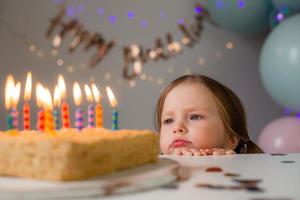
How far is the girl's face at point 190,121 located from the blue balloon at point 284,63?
3.03ft

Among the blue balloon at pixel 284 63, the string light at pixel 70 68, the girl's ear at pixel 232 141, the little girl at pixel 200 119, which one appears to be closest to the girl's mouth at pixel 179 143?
the little girl at pixel 200 119

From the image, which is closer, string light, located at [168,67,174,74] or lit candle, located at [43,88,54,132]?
lit candle, located at [43,88,54,132]

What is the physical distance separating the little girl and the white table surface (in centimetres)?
47

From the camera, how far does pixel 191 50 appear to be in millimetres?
3578

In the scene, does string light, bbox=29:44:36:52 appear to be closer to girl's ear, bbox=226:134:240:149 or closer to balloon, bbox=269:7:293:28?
balloon, bbox=269:7:293:28

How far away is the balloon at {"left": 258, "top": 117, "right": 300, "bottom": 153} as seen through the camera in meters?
2.69

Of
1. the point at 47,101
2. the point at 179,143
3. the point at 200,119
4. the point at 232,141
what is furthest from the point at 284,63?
the point at 47,101

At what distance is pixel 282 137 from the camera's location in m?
2.73

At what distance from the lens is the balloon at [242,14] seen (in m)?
2.89

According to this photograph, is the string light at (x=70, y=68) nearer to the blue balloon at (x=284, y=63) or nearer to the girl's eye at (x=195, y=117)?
the blue balloon at (x=284, y=63)

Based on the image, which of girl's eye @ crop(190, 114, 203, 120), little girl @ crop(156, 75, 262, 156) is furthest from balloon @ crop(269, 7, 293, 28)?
girl's eye @ crop(190, 114, 203, 120)

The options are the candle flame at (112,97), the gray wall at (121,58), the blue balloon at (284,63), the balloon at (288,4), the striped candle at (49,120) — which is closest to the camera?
the striped candle at (49,120)

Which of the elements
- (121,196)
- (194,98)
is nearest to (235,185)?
(121,196)

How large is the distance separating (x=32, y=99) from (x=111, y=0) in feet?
3.00
